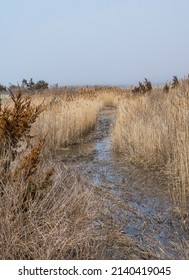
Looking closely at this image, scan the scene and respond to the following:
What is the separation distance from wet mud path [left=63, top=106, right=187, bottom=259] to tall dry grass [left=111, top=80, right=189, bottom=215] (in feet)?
0.59

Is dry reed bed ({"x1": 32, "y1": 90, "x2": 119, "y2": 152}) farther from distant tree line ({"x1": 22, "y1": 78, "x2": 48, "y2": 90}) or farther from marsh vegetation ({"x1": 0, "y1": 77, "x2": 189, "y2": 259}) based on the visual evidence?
distant tree line ({"x1": 22, "y1": 78, "x2": 48, "y2": 90})

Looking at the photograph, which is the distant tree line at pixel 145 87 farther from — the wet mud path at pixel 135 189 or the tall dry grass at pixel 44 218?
the tall dry grass at pixel 44 218

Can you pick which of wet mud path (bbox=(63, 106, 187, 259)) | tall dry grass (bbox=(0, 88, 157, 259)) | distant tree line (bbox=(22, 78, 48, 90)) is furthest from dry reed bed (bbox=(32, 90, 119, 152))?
distant tree line (bbox=(22, 78, 48, 90))

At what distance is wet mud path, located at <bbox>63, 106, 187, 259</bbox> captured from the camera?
4.00 m

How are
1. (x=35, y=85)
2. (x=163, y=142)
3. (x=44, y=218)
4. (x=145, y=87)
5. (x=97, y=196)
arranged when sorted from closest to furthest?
1. (x=44, y=218)
2. (x=97, y=196)
3. (x=163, y=142)
4. (x=145, y=87)
5. (x=35, y=85)

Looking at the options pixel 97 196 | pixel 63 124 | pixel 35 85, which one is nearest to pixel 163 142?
pixel 97 196

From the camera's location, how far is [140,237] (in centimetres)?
388

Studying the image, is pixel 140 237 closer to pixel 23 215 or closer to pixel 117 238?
pixel 117 238

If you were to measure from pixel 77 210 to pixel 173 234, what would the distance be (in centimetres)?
101

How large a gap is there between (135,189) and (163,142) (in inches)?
58.1

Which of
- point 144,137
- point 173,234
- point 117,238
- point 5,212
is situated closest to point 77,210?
point 117,238

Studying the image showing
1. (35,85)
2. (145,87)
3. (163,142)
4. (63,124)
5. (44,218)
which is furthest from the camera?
(35,85)

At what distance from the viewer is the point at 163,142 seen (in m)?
6.83

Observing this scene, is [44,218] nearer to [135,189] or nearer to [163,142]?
[135,189]
